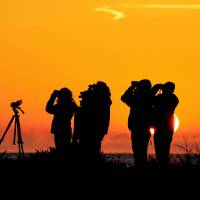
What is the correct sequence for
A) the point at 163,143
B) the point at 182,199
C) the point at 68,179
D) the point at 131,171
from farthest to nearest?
the point at 163,143, the point at 131,171, the point at 68,179, the point at 182,199

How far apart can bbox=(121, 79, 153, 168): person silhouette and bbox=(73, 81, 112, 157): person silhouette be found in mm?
897

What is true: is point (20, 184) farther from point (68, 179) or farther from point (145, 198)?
point (145, 198)

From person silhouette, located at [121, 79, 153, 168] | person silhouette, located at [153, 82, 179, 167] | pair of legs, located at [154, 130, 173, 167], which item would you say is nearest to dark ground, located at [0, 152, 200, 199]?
person silhouette, located at [121, 79, 153, 168]

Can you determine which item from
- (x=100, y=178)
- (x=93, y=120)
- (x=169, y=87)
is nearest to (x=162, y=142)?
(x=169, y=87)

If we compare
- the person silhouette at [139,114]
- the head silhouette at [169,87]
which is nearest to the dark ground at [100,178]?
the person silhouette at [139,114]

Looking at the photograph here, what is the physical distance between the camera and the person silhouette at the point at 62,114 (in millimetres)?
20891

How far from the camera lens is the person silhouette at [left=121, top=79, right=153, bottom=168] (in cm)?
1859

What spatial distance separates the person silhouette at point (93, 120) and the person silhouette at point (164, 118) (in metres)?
1.58

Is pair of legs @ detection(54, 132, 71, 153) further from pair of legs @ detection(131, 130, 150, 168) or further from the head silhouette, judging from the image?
the head silhouette

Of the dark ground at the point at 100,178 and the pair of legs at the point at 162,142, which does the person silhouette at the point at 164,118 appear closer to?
the pair of legs at the point at 162,142

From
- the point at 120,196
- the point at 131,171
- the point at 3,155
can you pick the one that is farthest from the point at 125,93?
the point at 120,196

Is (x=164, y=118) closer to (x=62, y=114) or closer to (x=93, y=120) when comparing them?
(x=93, y=120)

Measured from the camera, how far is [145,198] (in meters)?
13.9

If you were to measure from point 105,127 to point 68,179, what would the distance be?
4245 mm
